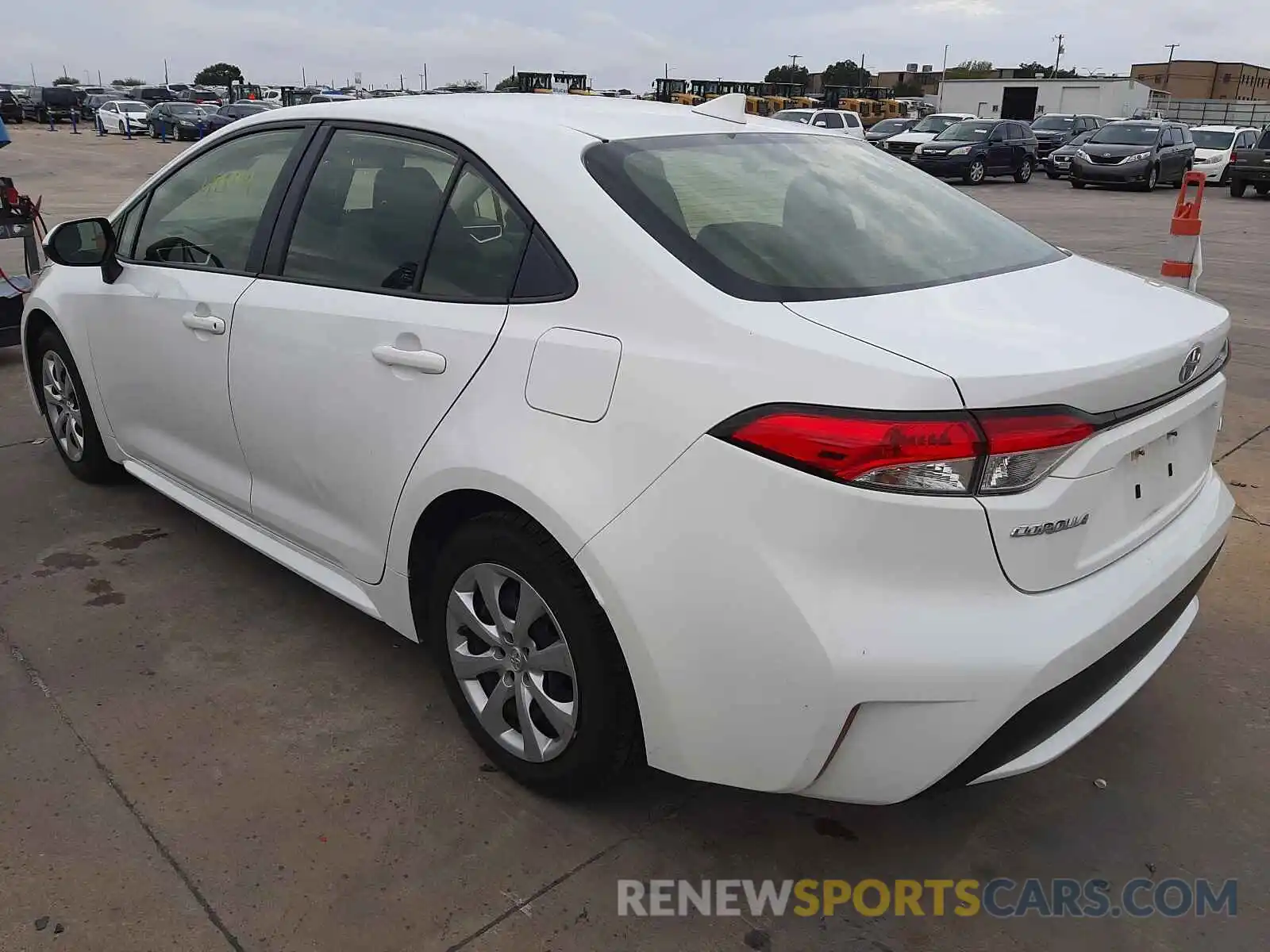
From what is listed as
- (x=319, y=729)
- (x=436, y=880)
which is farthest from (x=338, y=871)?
(x=319, y=729)

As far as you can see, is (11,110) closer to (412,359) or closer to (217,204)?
(217,204)

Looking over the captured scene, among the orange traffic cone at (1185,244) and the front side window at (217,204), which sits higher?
the front side window at (217,204)

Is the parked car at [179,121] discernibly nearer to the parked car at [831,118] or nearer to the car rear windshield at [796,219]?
the parked car at [831,118]

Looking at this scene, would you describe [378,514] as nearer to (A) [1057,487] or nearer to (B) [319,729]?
(B) [319,729]

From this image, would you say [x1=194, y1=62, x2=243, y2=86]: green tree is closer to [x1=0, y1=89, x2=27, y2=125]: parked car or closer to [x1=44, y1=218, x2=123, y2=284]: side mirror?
[x1=0, y1=89, x2=27, y2=125]: parked car

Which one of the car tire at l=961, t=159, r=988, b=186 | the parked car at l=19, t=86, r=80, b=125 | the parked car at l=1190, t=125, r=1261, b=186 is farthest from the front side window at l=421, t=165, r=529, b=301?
the parked car at l=19, t=86, r=80, b=125


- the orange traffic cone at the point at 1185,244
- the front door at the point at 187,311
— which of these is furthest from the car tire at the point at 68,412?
the orange traffic cone at the point at 1185,244

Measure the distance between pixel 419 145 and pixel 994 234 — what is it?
1.61 m

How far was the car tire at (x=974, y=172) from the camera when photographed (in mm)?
24812

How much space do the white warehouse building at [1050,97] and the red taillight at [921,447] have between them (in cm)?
6437

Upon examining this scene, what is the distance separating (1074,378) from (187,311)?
8.97 ft

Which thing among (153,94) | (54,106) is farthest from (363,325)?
(153,94)

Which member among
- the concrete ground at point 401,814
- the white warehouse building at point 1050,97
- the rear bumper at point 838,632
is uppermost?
the white warehouse building at point 1050,97

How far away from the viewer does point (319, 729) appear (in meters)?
2.88
